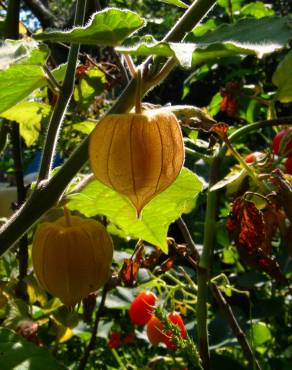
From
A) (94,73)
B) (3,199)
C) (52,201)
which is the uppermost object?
(52,201)

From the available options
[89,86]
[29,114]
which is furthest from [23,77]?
[89,86]

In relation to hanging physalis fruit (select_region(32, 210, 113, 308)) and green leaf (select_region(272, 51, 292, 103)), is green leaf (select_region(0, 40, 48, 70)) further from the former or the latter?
green leaf (select_region(272, 51, 292, 103))

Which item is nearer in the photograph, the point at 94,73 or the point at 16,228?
the point at 16,228

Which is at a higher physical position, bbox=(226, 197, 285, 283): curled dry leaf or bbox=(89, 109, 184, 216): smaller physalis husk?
bbox=(89, 109, 184, 216): smaller physalis husk

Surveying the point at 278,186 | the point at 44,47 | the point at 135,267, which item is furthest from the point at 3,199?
the point at 44,47

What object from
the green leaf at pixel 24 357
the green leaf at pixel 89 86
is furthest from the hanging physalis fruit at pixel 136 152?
the green leaf at pixel 89 86

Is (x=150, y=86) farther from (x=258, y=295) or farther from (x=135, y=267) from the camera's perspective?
(x=258, y=295)

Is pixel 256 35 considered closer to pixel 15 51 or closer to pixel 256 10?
pixel 15 51

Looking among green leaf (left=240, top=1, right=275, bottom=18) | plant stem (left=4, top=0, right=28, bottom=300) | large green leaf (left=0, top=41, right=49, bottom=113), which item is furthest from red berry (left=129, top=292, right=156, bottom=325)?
green leaf (left=240, top=1, right=275, bottom=18)
